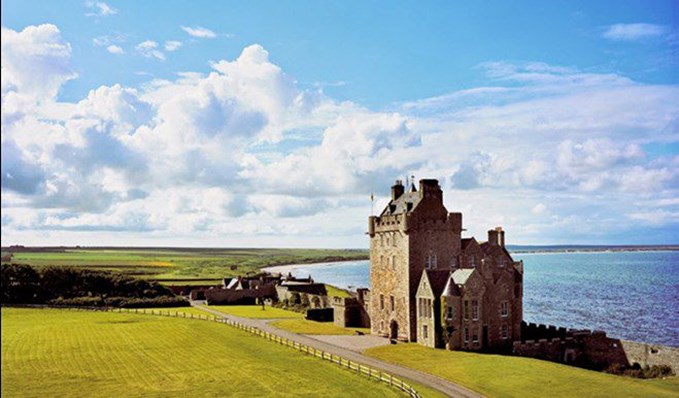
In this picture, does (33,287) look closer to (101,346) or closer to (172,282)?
(172,282)

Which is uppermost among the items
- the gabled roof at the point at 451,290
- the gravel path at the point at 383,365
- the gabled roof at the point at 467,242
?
the gabled roof at the point at 467,242

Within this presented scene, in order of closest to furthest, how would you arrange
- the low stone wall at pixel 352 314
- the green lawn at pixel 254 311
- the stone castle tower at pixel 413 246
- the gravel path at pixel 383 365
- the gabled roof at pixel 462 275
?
the gravel path at pixel 383 365 < the gabled roof at pixel 462 275 < the stone castle tower at pixel 413 246 < the low stone wall at pixel 352 314 < the green lawn at pixel 254 311

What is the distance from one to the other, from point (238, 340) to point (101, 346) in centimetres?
1238

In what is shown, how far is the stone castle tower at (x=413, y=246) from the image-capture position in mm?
62625

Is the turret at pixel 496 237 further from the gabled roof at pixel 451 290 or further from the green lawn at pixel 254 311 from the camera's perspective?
the green lawn at pixel 254 311

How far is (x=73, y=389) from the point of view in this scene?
139 ft

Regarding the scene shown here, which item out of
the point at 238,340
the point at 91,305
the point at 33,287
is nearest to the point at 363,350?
the point at 238,340

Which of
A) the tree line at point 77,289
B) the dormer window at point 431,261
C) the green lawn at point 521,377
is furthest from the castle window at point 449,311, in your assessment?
the tree line at point 77,289

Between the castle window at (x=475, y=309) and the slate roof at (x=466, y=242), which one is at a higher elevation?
the slate roof at (x=466, y=242)

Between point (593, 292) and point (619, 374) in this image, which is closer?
point (619, 374)

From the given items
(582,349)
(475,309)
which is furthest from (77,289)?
(582,349)

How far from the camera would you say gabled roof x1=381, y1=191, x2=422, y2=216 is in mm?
64188

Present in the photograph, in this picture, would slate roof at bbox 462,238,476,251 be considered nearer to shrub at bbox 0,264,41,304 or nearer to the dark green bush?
the dark green bush

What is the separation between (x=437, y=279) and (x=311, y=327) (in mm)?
20607
